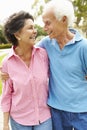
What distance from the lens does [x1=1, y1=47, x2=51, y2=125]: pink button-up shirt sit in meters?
3.22

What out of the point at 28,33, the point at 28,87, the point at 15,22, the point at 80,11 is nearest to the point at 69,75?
the point at 28,87

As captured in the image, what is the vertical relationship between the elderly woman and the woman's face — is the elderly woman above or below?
below

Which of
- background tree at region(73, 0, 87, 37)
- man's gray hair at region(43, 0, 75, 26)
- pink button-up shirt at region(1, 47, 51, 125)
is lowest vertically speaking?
background tree at region(73, 0, 87, 37)

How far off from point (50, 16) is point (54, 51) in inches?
12.5

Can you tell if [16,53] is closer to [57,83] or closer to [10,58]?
[10,58]

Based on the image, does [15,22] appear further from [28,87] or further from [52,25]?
[28,87]

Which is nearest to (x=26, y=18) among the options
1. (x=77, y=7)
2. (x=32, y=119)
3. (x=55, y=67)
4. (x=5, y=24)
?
(x=5, y=24)

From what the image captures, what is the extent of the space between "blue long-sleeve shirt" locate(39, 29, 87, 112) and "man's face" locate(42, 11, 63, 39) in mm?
130

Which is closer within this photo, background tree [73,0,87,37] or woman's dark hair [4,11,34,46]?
woman's dark hair [4,11,34,46]

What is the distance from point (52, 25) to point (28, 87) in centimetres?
56

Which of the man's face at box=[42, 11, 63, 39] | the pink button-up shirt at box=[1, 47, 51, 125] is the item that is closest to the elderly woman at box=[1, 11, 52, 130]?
the pink button-up shirt at box=[1, 47, 51, 125]

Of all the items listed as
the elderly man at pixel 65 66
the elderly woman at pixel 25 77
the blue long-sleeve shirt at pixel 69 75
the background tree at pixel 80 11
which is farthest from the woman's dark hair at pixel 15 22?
the background tree at pixel 80 11

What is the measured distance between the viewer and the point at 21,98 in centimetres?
326

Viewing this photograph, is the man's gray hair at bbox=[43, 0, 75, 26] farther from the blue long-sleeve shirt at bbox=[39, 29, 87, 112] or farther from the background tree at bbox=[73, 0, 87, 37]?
the background tree at bbox=[73, 0, 87, 37]
